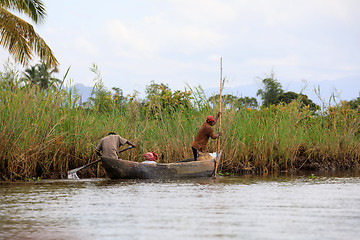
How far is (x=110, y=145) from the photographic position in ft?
38.1

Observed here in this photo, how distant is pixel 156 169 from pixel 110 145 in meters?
1.23

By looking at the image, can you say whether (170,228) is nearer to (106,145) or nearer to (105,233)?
(105,233)

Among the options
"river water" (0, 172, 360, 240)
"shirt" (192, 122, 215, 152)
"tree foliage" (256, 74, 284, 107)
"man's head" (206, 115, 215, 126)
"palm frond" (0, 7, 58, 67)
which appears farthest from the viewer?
→ "tree foliage" (256, 74, 284, 107)

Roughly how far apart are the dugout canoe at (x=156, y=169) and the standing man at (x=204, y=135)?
0.39 metres

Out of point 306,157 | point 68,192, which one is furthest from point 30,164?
point 306,157

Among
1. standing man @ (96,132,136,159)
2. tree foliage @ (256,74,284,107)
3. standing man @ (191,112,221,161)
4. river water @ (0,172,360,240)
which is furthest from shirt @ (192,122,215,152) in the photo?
tree foliage @ (256,74,284,107)

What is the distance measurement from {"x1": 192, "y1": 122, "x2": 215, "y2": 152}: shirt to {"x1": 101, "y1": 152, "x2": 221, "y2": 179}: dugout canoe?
408 millimetres

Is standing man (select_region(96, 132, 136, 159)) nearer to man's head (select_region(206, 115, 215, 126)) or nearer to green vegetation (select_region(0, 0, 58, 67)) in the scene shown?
man's head (select_region(206, 115, 215, 126))

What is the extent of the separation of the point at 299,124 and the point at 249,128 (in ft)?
8.88

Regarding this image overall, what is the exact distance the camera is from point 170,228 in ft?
19.3

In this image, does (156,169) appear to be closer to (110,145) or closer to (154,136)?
(110,145)

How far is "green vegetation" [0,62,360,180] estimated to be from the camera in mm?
11102

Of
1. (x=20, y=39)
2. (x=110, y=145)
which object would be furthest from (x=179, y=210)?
(x=20, y=39)

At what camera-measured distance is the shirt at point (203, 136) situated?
12.6 m
